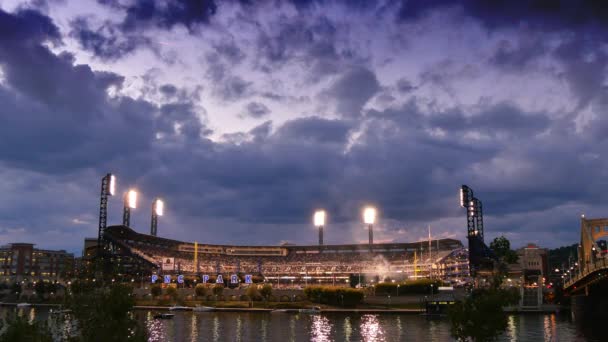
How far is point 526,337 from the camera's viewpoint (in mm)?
88375

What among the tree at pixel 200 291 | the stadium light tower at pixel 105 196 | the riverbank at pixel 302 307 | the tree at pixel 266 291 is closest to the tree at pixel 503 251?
the riverbank at pixel 302 307

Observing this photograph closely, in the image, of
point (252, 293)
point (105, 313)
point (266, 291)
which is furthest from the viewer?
point (266, 291)

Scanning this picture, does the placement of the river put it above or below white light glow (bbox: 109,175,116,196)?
below

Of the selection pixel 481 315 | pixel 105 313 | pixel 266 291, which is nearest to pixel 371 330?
pixel 481 315

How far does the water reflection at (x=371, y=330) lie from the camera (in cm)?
8761

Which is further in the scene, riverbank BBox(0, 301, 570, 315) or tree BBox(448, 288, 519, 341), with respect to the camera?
riverbank BBox(0, 301, 570, 315)

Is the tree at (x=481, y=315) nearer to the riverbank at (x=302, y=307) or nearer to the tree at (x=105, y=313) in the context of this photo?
the tree at (x=105, y=313)

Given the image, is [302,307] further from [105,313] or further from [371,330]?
[105,313]

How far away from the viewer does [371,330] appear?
99312 mm

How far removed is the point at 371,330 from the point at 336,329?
682 centimetres

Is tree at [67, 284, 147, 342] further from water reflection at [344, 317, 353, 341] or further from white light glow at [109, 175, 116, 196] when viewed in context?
white light glow at [109, 175, 116, 196]

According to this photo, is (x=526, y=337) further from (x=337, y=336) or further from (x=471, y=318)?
(x=471, y=318)

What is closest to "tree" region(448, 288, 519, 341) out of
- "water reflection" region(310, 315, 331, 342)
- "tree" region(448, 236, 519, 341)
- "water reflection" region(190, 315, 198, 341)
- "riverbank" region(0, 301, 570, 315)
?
"tree" region(448, 236, 519, 341)

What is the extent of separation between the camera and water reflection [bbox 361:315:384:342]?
287 feet
